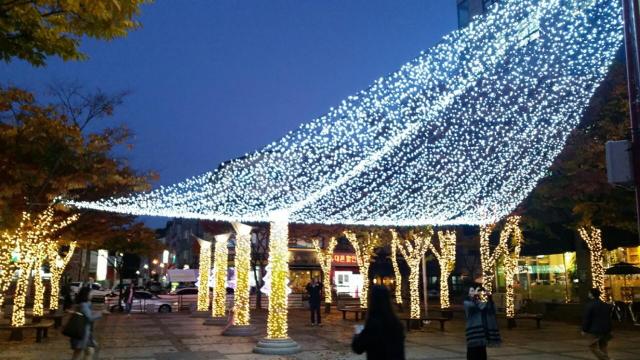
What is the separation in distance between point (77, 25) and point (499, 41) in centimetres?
502

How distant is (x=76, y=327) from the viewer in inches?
339

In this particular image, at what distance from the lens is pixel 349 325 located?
727 inches

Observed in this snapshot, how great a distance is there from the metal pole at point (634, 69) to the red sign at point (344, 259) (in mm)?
44498

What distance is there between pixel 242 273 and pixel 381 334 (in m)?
11.4

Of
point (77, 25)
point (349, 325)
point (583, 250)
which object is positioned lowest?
point (349, 325)

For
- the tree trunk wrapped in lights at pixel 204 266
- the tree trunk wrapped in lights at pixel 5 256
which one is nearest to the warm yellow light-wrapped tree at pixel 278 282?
the tree trunk wrapped in lights at pixel 5 256

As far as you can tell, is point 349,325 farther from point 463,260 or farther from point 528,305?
point 463,260

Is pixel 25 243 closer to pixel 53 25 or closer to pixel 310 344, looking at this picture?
pixel 310 344

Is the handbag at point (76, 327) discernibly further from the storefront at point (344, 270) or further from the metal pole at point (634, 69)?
the storefront at point (344, 270)

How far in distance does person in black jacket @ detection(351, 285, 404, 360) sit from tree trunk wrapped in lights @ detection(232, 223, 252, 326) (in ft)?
36.3

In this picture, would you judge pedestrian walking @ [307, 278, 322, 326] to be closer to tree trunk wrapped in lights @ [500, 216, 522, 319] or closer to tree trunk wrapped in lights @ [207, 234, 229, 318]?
tree trunk wrapped in lights @ [207, 234, 229, 318]

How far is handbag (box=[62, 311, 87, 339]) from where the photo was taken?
860 centimetres

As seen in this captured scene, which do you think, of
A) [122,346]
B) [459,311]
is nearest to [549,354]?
[122,346]

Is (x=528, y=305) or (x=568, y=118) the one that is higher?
(x=568, y=118)
